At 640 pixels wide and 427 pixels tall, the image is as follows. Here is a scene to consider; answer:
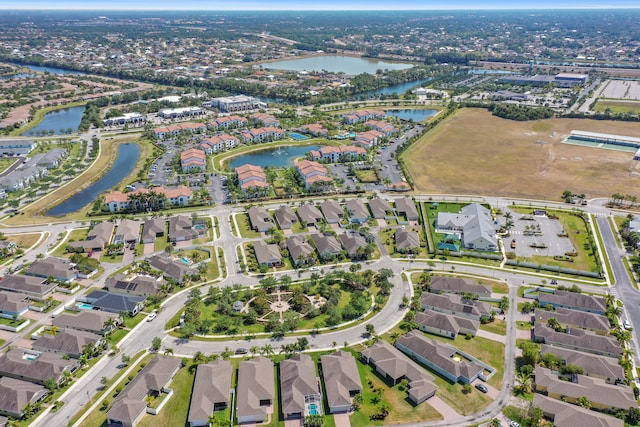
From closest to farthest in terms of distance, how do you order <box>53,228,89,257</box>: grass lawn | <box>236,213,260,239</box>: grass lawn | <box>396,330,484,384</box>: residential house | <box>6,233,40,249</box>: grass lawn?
<box>396,330,484,384</box>: residential house → <box>53,228,89,257</box>: grass lawn → <box>6,233,40,249</box>: grass lawn → <box>236,213,260,239</box>: grass lawn

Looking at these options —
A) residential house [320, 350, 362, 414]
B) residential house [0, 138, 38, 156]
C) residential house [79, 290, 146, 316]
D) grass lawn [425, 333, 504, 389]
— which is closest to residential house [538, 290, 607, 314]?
grass lawn [425, 333, 504, 389]

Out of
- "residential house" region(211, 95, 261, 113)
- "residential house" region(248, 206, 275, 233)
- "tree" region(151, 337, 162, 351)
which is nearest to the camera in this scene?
"tree" region(151, 337, 162, 351)

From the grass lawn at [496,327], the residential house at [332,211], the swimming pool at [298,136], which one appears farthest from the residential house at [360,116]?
the grass lawn at [496,327]

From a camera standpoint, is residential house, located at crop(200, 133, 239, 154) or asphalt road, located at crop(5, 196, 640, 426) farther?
residential house, located at crop(200, 133, 239, 154)

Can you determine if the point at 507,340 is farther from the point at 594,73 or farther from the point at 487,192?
the point at 594,73

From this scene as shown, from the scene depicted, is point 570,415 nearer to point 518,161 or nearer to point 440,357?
point 440,357

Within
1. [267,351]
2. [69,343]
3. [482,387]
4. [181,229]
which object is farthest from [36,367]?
[482,387]

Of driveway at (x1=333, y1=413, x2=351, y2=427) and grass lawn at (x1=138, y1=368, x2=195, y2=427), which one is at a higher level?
grass lawn at (x1=138, y1=368, x2=195, y2=427)

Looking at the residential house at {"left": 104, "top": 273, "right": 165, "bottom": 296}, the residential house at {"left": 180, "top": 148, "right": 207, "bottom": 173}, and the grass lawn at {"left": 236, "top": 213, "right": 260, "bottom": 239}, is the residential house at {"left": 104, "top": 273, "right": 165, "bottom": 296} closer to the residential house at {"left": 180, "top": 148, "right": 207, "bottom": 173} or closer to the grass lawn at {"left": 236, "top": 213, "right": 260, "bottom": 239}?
the grass lawn at {"left": 236, "top": 213, "right": 260, "bottom": 239}
